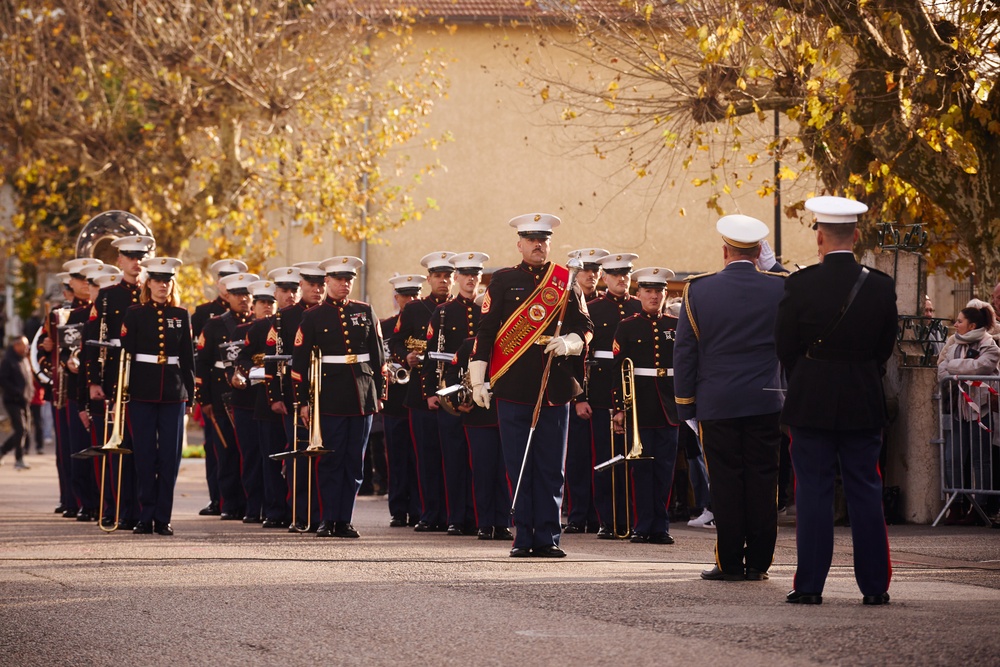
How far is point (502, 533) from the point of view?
13.4 m

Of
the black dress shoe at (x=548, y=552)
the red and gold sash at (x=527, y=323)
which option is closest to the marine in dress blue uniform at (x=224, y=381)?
the red and gold sash at (x=527, y=323)

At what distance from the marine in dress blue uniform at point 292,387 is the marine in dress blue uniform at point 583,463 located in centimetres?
219

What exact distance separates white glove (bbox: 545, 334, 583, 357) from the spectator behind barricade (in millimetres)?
4676

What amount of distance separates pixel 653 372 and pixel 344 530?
280cm

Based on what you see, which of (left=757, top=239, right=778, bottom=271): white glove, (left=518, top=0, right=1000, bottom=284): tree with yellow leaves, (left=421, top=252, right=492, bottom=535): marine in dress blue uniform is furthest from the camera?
(left=518, top=0, right=1000, bottom=284): tree with yellow leaves

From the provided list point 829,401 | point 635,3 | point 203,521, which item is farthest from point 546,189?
point 829,401

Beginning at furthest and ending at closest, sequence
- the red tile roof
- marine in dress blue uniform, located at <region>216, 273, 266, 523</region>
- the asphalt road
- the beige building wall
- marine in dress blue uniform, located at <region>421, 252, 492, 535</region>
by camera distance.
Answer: the beige building wall
the red tile roof
marine in dress blue uniform, located at <region>216, 273, 266, 523</region>
marine in dress blue uniform, located at <region>421, 252, 492, 535</region>
the asphalt road

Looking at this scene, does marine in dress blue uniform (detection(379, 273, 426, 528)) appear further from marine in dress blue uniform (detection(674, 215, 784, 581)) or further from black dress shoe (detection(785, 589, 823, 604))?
black dress shoe (detection(785, 589, 823, 604))

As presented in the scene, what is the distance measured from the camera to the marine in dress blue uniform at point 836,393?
28.0ft

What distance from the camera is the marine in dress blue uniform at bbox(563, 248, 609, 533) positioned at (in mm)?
14312

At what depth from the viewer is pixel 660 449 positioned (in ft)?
44.0

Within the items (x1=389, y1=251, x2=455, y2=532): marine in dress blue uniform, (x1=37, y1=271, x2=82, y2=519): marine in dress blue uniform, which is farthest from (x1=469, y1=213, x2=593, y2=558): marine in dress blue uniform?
(x1=37, y1=271, x2=82, y2=519): marine in dress blue uniform

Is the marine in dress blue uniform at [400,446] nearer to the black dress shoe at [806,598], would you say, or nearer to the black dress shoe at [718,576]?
the black dress shoe at [718,576]

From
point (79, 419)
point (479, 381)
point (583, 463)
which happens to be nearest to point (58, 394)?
point (79, 419)
